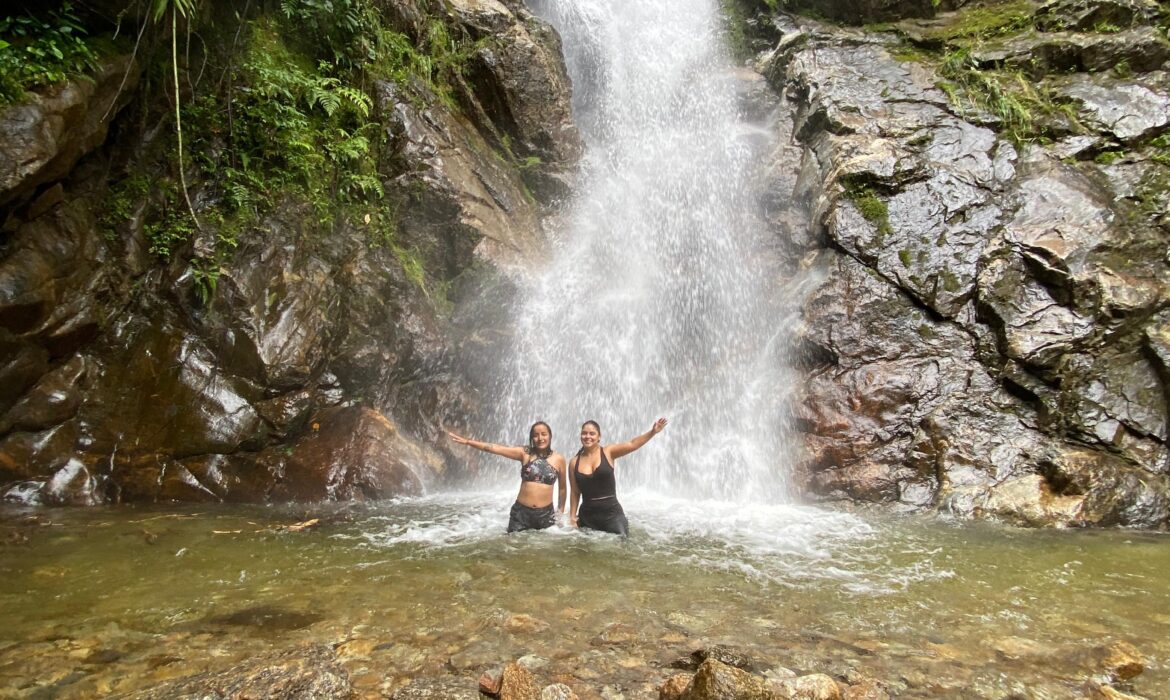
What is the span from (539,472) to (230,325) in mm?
4064

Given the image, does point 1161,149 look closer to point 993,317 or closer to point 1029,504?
point 993,317

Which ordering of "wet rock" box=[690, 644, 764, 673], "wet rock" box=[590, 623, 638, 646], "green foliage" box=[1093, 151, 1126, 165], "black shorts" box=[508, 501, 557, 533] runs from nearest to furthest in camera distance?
"wet rock" box=[690, 644, 764, 673] < "wet rock" box=[590, 623, 638, 646] < "black shorts" box=[508, 501, 557, 533] < "green foliage" box=[1093, 151, 1126, 165]

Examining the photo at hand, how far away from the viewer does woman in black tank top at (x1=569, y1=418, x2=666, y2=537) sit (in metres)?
5.75

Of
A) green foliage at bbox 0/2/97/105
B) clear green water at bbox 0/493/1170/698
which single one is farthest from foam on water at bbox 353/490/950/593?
green foliage at bbox 0/2/97/105

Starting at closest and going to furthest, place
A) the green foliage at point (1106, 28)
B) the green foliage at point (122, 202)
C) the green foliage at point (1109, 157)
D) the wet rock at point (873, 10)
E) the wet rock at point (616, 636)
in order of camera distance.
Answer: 1. the wet rock at point (616, 636)
2. the green foliage at point (122, 202)
3. the green foliage at point (1109, 157)
4. the green foliage at point (1106, 28)
5. the wet rock at point (873, 10)

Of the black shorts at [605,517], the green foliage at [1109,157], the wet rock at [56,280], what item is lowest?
the black shorts at [605,517]

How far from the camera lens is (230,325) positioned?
697 centimetres

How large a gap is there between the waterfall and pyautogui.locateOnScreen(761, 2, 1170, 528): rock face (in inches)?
37.9

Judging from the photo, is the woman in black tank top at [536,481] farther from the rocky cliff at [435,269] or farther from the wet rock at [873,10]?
the wet rock at [873,10]

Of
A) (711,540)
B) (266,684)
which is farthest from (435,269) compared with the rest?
(266,684)

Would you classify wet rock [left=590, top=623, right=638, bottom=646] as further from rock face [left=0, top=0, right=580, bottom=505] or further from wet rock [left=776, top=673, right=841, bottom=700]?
rock face [left=0, top=0, right=580, bottom=505]

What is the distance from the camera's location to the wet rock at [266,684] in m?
2.53

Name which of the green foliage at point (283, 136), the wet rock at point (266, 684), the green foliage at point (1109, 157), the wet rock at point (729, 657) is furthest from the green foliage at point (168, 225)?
the green foliage at point (1109, 157)

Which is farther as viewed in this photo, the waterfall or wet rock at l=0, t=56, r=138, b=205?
the waterfall
